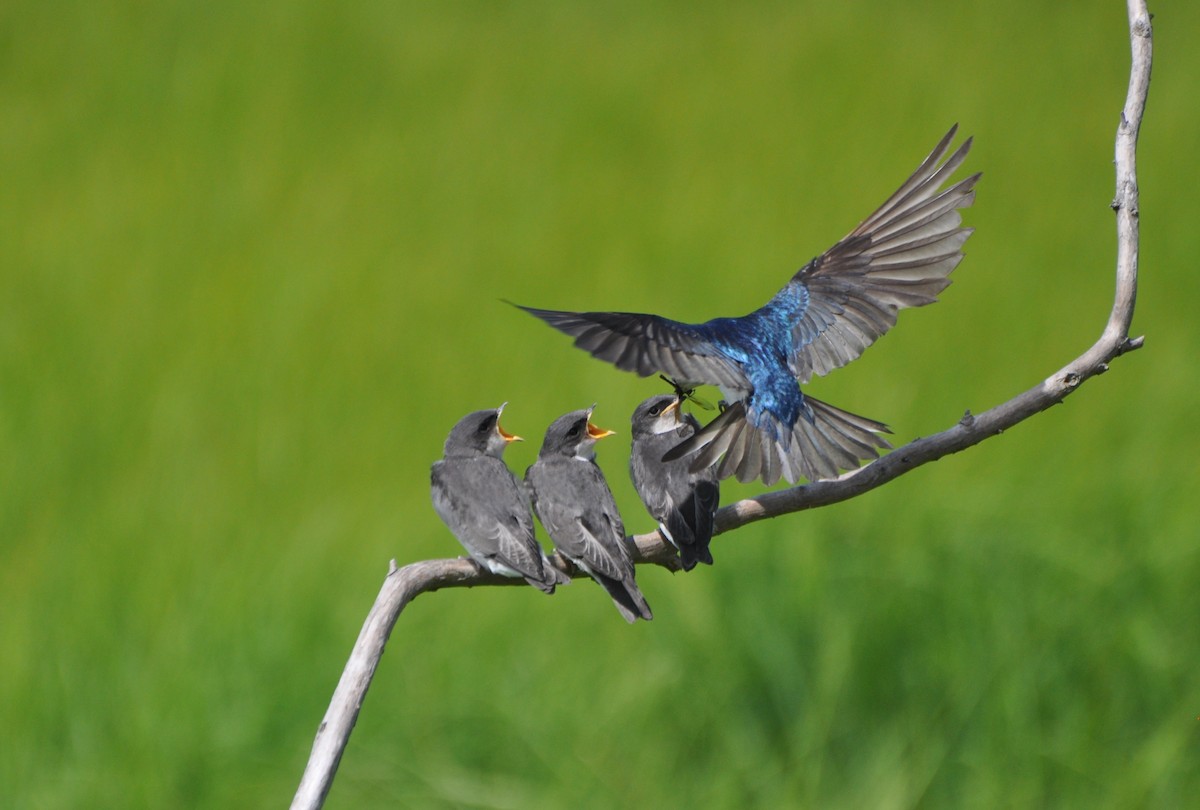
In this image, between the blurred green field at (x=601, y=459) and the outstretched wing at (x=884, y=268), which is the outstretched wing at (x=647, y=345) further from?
the blurred green field at (x=601, y=459)

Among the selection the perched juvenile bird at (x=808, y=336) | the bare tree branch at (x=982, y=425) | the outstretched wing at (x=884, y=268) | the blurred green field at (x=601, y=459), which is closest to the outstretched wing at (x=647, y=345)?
the perched juvenile bird at (x=808, y=336)

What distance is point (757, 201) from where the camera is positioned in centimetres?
945

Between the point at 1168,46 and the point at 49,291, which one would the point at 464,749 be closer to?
the point at 49,291

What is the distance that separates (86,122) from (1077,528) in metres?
6.53

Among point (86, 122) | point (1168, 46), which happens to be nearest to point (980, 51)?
point (1168, 46)

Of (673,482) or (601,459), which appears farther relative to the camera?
(601,459)

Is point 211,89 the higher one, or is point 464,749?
point 211,89

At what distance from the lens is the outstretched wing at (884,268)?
2.87 meters

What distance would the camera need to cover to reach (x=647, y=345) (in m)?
2.39

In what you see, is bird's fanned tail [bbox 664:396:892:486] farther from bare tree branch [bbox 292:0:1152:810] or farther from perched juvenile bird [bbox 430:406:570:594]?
perched juvenile bird [bbox 430:406:570:594]

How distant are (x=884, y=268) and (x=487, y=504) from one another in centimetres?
93

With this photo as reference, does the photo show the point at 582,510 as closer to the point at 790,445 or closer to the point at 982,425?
the point at 790,445

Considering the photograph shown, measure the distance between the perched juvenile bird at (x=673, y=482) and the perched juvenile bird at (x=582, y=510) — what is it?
0.34 feet

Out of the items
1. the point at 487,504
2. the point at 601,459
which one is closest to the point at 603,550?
the point at 487,504
